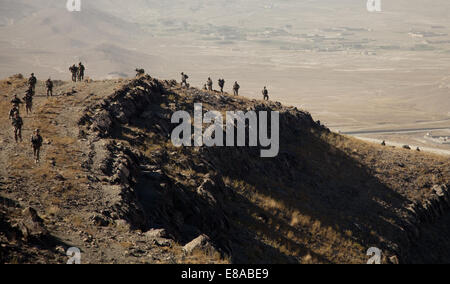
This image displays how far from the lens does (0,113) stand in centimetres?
4100

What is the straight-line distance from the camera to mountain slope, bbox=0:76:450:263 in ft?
82.3

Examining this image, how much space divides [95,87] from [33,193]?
83.1 ft

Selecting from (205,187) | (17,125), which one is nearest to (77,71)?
(17,125)

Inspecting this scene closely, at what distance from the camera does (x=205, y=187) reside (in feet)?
112

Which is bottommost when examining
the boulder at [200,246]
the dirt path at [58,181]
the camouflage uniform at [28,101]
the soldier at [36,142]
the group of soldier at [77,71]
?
the boulder at [200,246]

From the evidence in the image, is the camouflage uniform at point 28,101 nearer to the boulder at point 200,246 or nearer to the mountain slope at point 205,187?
the mountain slope at point 205,187

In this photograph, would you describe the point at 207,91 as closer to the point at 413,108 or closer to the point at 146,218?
the point at 146,218

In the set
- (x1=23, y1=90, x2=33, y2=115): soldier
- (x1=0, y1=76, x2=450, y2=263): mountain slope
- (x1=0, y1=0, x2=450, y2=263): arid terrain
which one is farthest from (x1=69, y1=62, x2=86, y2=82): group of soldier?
(x1=23, y1=90, x2=33, y2=115): soldier

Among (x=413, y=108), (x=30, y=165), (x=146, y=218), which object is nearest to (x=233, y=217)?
(x=146, y=218)

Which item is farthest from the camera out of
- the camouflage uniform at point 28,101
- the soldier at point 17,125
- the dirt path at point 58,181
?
the camouflage uniform at point 28,101

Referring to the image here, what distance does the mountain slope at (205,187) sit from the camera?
25094 millimetres

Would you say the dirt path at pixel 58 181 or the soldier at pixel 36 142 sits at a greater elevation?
the soldier at pixel 36 142

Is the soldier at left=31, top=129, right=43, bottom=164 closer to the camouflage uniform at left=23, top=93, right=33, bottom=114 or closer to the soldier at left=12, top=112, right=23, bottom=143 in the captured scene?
the soldier at left=12, top=112, right=23, bottom=143

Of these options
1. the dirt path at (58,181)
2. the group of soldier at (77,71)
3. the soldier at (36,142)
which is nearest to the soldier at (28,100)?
the dirt path at (58,181)
